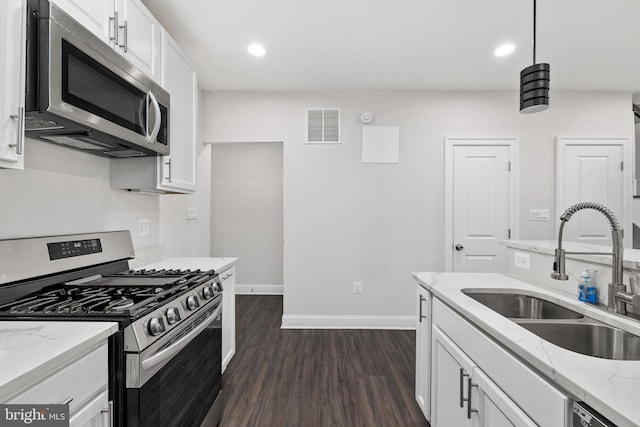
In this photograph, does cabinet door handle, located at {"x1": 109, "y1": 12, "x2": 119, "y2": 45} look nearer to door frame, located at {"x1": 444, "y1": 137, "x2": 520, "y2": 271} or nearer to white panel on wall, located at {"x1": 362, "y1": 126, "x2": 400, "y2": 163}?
white panel on wall, located at {"x1": 362, "y1": 126, "x2": 400, "y2": 163}

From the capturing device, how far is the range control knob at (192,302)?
149 cm

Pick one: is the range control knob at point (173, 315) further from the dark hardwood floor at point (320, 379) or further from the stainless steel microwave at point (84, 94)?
the dark hardwood floor at point (320, 379)

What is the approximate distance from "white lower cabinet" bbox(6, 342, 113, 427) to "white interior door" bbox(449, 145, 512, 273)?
3.36 m

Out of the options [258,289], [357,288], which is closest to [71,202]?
[357,288]

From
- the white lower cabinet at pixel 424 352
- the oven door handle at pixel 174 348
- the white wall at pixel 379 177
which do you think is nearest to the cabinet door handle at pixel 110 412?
the oven door handle at pixel 174 348

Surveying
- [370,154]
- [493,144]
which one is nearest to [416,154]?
[370,154]

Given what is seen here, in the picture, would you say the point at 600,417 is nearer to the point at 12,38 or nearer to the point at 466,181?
the point at 12,38

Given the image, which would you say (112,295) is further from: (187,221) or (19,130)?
(187,221)

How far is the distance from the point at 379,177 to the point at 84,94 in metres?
2.83

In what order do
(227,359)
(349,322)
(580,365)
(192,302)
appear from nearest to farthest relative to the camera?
(580,365) < (192,302) < (227,359) < (349,322)

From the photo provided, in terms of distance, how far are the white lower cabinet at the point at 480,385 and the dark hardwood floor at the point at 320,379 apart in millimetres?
456

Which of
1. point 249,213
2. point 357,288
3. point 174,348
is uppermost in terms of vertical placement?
point 249,213

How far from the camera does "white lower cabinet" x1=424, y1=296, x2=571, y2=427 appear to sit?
88cm

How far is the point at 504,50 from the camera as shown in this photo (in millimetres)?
2723
